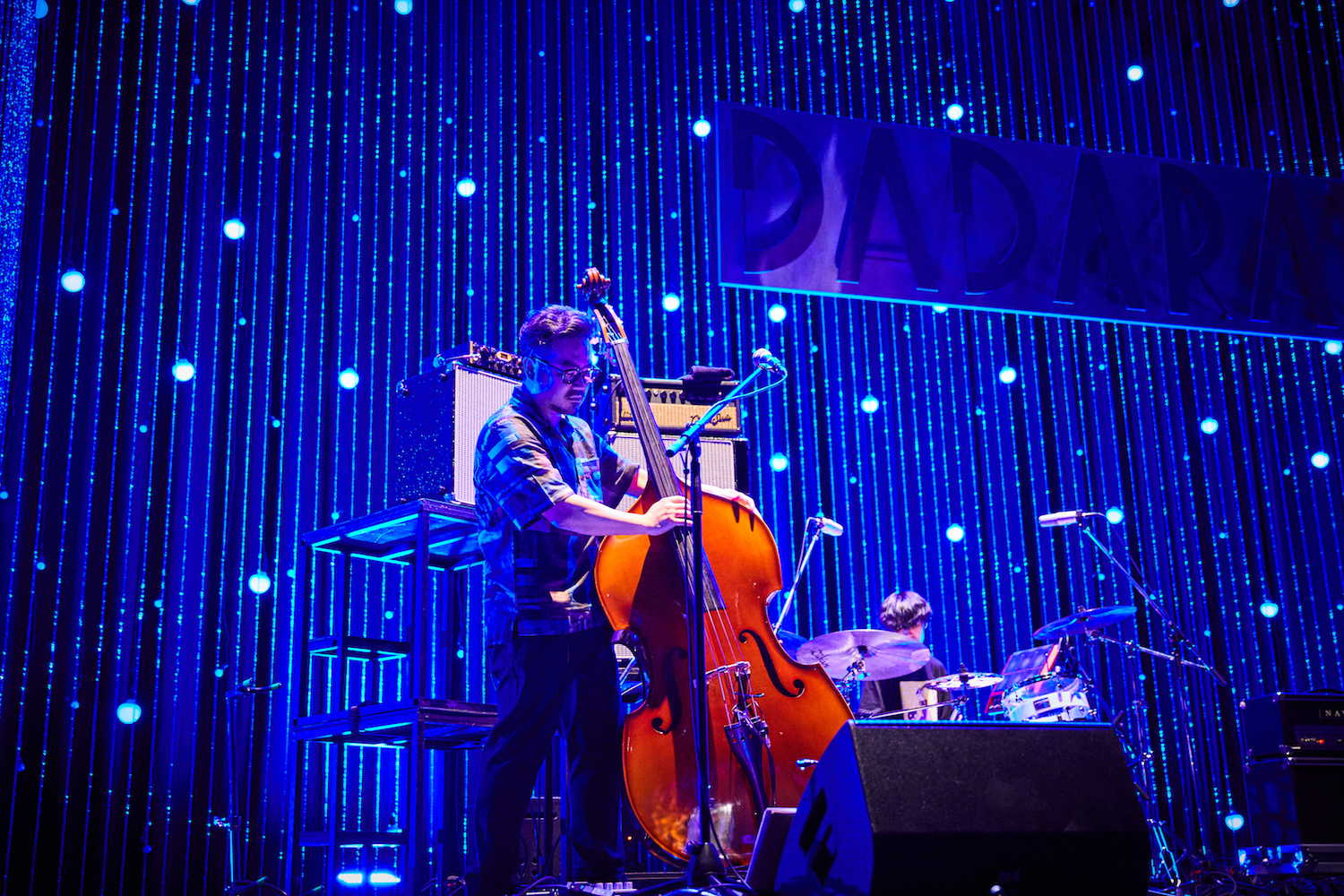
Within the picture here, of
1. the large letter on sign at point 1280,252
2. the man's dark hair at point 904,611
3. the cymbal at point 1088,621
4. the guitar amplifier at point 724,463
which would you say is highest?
the large letter on sign at point 1280,252

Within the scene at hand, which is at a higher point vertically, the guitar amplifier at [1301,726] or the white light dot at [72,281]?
the white light dot at [72,281]

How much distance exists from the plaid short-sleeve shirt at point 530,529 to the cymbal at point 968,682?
2124 millimetres

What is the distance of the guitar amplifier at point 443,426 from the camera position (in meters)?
3.28

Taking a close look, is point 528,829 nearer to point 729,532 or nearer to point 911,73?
point 729,532

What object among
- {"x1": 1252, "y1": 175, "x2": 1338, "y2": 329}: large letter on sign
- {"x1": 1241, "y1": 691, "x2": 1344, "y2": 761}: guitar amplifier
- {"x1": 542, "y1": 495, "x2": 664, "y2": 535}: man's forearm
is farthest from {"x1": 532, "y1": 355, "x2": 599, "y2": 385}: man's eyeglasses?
{"x1": 1252, "y1": 175, "x2": 1338, "y2": 329}: large letter on sign

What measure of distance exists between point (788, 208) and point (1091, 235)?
149cm

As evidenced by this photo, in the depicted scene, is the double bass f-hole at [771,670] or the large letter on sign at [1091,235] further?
the large letter on sign at [1091,235]

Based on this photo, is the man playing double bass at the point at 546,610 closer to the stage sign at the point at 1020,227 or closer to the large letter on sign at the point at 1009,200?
the stage sign at the point at 1020,227

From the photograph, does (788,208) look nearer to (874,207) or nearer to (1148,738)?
(874,207)

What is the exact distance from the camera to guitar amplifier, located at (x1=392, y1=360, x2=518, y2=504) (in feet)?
10.7

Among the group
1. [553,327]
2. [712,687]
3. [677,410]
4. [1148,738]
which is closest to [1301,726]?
[1148,738]

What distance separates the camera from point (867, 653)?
4004mm

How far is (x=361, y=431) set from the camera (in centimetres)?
447

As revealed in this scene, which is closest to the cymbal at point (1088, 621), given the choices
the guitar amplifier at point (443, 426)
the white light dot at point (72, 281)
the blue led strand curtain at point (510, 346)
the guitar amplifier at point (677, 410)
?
the blue led strand curtain at point (510, 346)
